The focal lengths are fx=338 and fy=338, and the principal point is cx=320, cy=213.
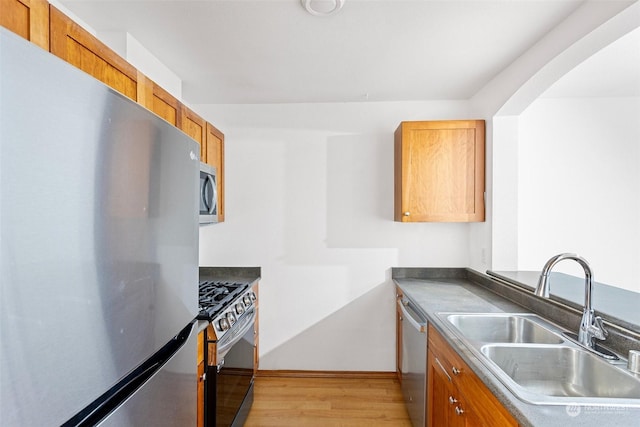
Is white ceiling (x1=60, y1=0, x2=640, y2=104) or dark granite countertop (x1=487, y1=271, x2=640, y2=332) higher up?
white ceiling (x1=60, y1=0, x2=640, y2=104)

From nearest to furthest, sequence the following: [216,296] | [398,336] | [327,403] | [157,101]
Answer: [157,101] → [216,296] → [327,403] → [398,336]

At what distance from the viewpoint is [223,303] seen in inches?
75.3

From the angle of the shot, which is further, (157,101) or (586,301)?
(157,101)

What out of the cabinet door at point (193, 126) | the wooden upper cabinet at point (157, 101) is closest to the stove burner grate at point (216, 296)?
the cabinet door at point (193, 126)

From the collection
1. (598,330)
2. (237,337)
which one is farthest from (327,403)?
(598,330)

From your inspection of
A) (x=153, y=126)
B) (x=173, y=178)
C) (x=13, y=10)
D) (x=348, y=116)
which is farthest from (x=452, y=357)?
(x=348, y=116)

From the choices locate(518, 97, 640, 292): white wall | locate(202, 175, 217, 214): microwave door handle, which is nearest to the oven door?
locate(202, 175, 217, 214): microwave door handle

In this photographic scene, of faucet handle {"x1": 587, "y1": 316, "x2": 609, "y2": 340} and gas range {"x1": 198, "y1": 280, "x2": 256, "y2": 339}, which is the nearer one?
faucet handle {"x1": 587, "y1": 316, "x2": 609, "y2": 340}

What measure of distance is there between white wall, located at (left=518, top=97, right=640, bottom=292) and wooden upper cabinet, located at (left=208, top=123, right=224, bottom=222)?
2.52 metres

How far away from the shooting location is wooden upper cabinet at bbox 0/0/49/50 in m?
0.82

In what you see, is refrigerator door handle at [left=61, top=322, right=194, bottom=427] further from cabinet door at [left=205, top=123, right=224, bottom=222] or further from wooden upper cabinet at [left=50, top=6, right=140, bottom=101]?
cabinet door at [left=205, top=123, right=224, bottom=222]

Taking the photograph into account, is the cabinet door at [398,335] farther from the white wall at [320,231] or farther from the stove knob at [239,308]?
the stove knob at [239,308]

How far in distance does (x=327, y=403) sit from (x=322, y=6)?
2612mm

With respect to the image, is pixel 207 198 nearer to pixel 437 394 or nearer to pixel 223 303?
pixel 223 303
